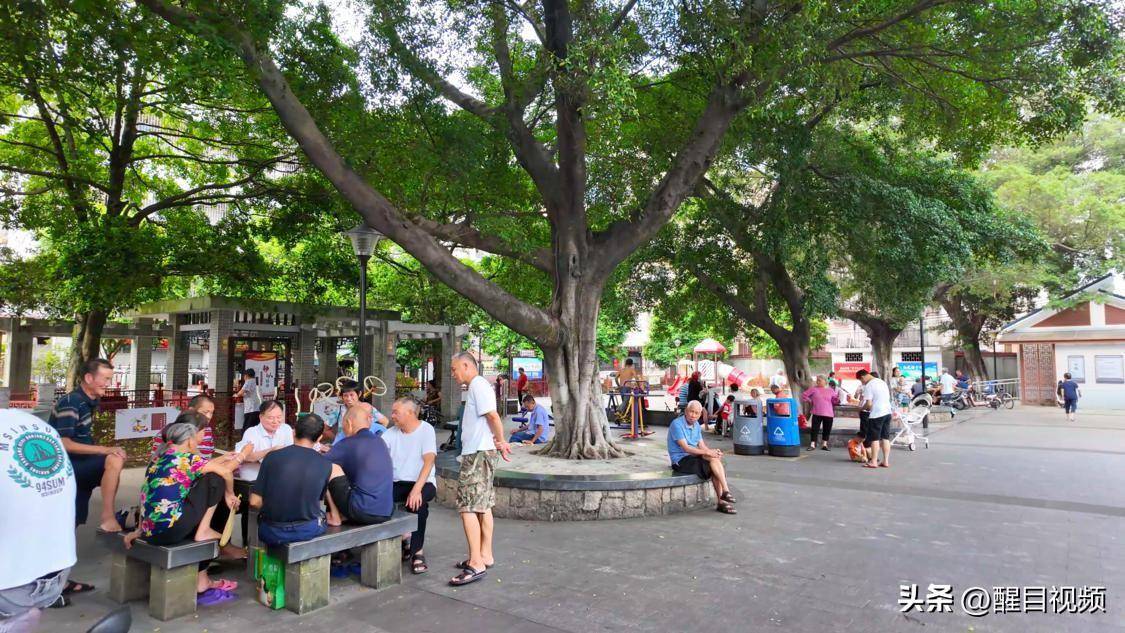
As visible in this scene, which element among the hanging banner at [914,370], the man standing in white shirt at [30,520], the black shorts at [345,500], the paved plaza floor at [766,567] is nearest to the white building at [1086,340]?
the hanging banner at [914,370]

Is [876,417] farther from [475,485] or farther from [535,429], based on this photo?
[475,485]

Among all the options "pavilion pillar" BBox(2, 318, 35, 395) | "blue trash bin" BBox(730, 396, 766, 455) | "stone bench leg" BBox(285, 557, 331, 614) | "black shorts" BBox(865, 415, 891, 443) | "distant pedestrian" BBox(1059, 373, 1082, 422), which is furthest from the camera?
"pavilion pillar" BBox(2, 318, 35, 395)

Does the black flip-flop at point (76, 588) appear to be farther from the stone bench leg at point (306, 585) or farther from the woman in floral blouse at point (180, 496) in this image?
the stone bench leg at point (306, 585)

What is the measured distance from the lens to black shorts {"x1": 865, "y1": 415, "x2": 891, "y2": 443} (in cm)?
1071

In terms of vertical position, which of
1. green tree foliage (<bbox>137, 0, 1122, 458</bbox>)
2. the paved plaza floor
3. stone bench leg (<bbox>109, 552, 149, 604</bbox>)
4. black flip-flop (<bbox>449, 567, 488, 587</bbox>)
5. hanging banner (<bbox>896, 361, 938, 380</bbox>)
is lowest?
the paved plaza floor

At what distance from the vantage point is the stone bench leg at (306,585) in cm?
431

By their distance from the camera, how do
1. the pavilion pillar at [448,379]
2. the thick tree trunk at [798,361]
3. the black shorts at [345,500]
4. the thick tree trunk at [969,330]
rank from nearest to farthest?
the black shorts at [345,500] → the thick tree trunk at [798,361] → the pavilion pillar at [448,379] → the thick tree trunk at [969,330]

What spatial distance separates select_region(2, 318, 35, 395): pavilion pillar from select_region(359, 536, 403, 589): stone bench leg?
68.6 ft

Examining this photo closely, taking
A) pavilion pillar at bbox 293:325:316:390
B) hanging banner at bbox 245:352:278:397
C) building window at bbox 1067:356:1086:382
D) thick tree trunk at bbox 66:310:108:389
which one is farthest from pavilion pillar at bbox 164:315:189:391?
building window at bbox 1067:356:1086:382

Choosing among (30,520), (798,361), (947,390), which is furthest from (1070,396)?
(30,520)

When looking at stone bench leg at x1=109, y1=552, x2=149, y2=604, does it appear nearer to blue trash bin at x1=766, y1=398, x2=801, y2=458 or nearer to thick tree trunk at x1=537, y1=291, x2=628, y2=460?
thick tree trunk at x1=537, y1=291, x2=628, y2=460

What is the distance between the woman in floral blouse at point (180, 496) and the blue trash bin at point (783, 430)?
32.7ft

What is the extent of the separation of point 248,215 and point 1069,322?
90.3ft

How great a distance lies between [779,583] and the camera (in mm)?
4965
